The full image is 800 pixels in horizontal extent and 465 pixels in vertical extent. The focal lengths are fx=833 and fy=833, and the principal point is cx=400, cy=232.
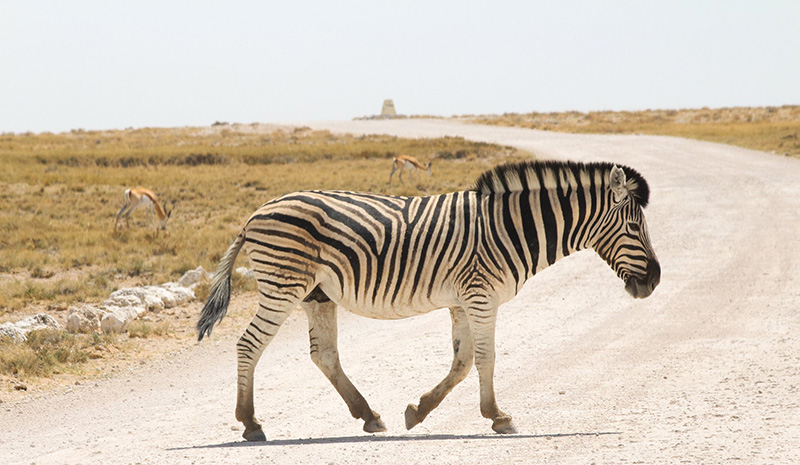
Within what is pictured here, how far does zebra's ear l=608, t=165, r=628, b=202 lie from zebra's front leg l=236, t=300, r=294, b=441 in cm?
285

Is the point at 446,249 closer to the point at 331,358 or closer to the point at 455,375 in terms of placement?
the point at 455,375

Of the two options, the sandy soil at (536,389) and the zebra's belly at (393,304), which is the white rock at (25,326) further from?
the zebra's belly at (393,304)

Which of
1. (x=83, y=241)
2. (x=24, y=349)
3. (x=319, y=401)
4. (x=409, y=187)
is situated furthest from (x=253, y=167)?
(x=319, y=401)

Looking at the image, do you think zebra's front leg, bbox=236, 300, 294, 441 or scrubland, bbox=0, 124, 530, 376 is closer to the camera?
zebra's front leg, bbox=236, 300, 294, 441

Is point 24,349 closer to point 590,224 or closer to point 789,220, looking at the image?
point 590,224

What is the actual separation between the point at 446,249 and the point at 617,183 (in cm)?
153

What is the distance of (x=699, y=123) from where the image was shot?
175 feet

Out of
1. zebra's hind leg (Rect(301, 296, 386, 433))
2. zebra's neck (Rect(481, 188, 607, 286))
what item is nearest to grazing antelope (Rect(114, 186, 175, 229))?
zebra's hind leg (Rect(301, 296, 386, 433))

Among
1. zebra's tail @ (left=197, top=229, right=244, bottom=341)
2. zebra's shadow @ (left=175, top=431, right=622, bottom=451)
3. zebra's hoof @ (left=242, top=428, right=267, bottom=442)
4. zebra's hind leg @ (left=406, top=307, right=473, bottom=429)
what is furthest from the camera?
zebra's tail @ (left=197, top=229, right=244, bottom=341)

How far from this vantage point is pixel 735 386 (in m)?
8.03

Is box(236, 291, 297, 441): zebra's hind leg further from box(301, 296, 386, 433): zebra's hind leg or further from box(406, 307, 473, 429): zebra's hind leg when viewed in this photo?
box(406, 307, 473, 429): zebra's hind leg

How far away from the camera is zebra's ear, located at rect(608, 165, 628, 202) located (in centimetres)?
692

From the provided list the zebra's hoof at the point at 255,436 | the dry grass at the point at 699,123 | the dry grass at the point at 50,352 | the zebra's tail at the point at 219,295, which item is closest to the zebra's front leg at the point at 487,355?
the zebra's hoof at the point at 255,436

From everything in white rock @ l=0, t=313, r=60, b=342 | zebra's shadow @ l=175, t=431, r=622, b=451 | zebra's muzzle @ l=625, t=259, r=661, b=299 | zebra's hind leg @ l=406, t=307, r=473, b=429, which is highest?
zebra's muzzle @ l=625, t=259, r=661, b=299
